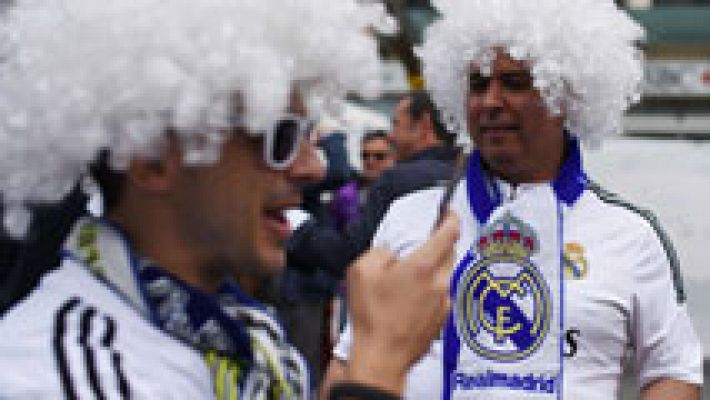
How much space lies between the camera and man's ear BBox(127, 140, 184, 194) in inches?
81.4

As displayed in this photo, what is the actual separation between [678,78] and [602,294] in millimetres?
14689

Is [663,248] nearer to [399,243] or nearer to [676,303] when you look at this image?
[676,303]

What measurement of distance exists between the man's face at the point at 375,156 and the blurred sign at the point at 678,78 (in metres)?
10.6

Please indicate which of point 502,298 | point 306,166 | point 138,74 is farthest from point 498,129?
point 138,74

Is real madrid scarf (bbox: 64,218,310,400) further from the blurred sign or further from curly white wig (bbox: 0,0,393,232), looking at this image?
the blurred sign

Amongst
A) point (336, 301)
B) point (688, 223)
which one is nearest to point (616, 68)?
point (336, 301)

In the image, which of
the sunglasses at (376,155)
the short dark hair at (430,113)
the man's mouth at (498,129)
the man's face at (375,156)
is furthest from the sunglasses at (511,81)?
the sunglasses at (376,155)

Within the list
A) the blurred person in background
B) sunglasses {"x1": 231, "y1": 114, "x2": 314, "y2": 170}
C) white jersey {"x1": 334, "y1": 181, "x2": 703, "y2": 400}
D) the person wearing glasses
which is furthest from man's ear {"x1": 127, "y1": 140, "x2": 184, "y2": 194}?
the person wearing glasses

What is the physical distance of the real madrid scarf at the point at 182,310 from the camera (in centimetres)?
199

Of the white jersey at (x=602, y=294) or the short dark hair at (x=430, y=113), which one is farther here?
the short dark hair at (x=430, y=113)

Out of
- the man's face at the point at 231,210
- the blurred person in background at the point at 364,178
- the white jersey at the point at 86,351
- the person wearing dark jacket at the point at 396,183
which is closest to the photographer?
the white jersey at the point at 86,351

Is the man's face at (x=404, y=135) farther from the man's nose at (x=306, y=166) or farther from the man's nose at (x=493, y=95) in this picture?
the man's nose at (x=306, y=166)

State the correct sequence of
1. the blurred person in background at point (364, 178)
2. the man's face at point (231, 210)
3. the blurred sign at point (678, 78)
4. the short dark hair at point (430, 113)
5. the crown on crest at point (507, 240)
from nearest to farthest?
the man's face at point (231, 210), the crown on crest at point (507, 240), the short dark hair at point (430, 113), the blurred person in background at point (364, 178), the blurred sign at point (678, 78)

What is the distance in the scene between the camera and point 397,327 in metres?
1.87
